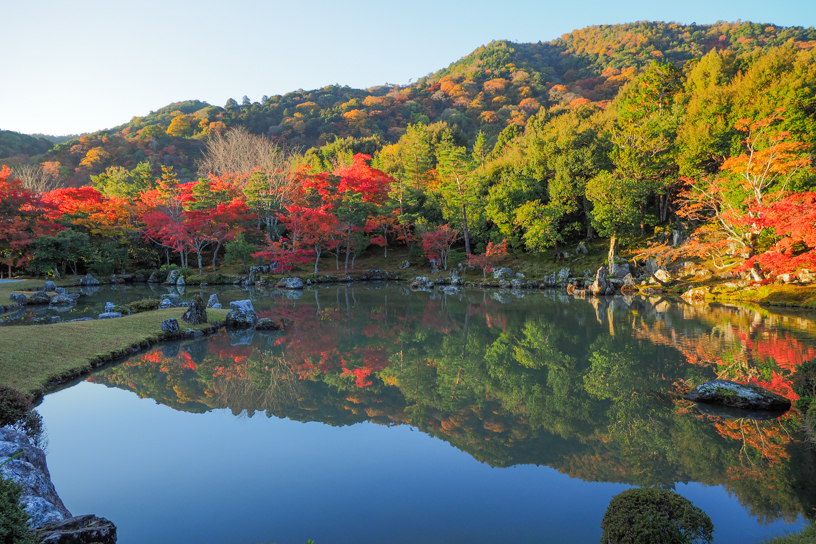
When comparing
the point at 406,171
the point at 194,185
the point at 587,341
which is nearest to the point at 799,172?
the point at 587,341

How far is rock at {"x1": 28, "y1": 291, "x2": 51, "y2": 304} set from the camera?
57.9ft

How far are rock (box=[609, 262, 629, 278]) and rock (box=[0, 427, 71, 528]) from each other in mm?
22655

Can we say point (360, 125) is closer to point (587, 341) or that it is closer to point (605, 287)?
point (605, 287)

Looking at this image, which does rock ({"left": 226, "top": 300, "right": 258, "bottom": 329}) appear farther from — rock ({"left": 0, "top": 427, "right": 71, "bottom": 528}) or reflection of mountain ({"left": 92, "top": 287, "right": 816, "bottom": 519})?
→ rock ({"left": 0, "top": 427, "right": 71, "bottom": 528})

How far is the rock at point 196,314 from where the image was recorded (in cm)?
1248

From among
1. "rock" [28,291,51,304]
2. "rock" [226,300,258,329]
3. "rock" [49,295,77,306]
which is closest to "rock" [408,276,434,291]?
"rock" [226,300,258,329]

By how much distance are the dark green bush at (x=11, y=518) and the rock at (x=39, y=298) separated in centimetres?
2039

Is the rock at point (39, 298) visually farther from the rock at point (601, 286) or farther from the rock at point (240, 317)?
the rock at point (601, 286)

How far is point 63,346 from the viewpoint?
9.05 m

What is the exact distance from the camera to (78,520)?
3010 mm

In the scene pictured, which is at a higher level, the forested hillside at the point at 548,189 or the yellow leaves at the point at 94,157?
the yellow leaves at the point at 94,157

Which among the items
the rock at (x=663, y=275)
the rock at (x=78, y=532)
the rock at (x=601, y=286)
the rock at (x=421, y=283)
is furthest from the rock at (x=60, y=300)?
the rock at (x=663, y=275)

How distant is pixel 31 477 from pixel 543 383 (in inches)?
272

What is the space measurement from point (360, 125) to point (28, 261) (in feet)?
135
